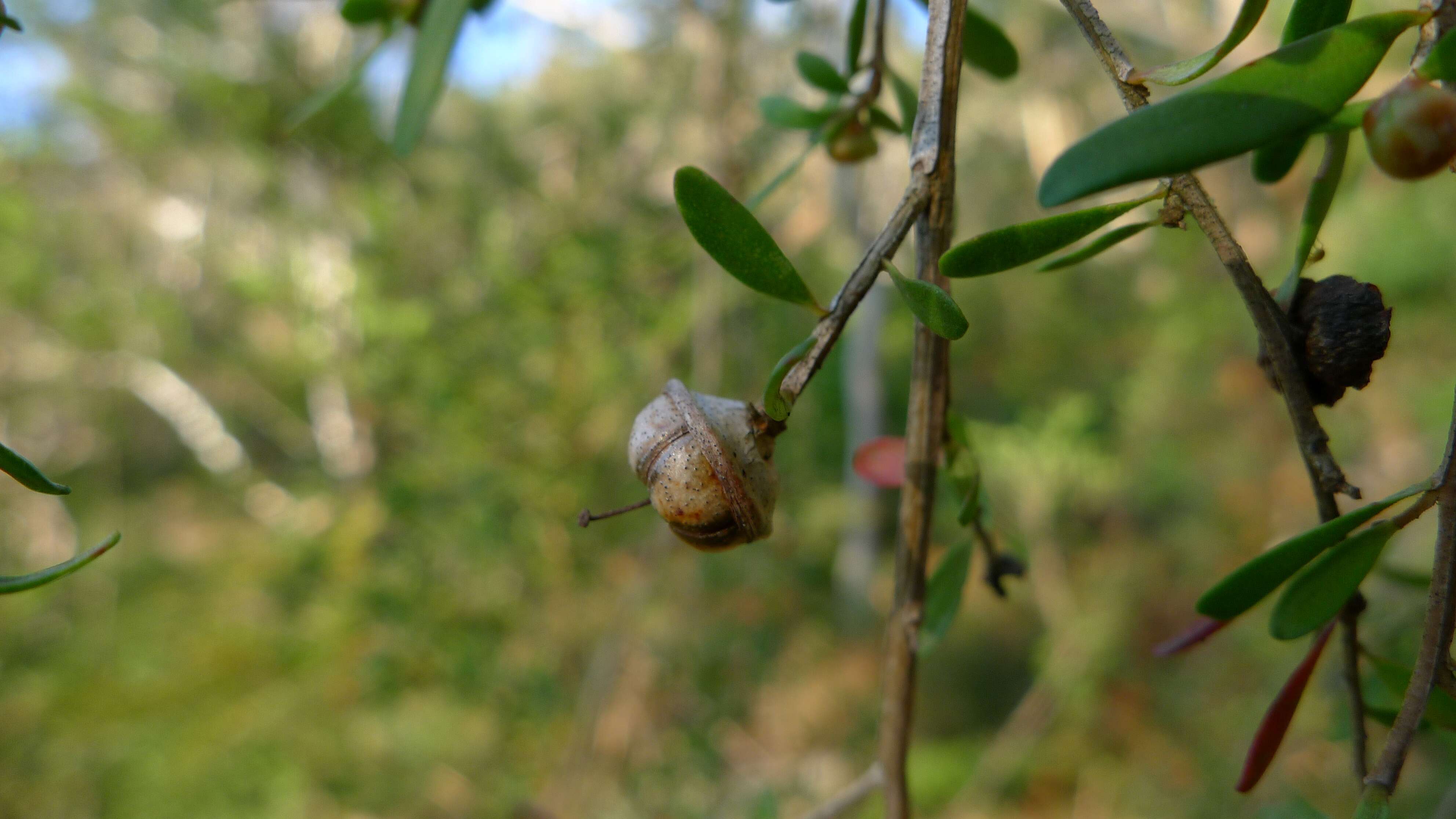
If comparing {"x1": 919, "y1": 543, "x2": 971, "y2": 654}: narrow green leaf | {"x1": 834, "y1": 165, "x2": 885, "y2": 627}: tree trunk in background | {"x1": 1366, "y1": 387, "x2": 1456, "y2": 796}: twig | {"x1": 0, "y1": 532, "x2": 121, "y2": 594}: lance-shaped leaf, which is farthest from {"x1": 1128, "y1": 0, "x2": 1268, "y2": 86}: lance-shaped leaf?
{"x1": 834, "y1": 165, "x2": 885, "y2": 627}: tree trunk in background

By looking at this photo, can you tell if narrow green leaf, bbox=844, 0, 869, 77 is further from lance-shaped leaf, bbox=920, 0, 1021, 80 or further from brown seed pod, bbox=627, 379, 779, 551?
brown seed pod, bbox=627, 379, 779, 551

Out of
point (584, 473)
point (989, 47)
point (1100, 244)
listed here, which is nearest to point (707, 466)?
point (1100, 244)

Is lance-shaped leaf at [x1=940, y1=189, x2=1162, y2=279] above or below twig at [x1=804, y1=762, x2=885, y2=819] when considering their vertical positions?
above

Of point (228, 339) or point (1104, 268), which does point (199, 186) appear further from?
point (1104, 268)

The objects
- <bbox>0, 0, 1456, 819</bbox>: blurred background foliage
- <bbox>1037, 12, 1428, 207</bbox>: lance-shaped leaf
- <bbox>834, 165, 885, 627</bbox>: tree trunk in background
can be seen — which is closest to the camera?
<bbox>1037, 12, 1428, 207</bbox>: lance-shaped leaf

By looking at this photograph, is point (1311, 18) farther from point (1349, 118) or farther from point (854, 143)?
point (854, 143)

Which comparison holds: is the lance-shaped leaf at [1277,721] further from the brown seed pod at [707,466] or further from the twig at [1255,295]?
the brown seed pod at [707,466]

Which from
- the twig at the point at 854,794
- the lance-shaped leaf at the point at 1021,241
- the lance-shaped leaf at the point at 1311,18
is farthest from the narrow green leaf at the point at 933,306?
the twig at the point at 854,794

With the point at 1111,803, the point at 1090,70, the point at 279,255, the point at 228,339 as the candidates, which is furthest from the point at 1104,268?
the point at 228,339
